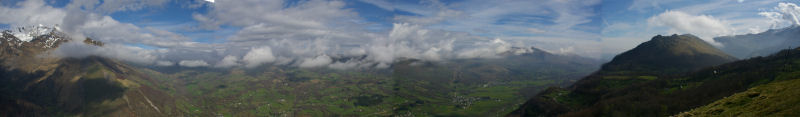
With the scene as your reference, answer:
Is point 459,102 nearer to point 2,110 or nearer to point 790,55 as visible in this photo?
point 790,55

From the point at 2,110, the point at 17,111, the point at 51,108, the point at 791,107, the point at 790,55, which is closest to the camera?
the point at 791,107

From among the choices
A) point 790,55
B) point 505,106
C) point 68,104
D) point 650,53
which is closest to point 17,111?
point 68,104

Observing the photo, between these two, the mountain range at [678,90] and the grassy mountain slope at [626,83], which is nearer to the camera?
the mountain range at [678,90]

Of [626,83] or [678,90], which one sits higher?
[678,90]

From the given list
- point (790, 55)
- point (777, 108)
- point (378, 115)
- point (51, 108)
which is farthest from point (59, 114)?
point (790, 55)

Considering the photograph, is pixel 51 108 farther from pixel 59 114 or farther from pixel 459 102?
pixel 459 102

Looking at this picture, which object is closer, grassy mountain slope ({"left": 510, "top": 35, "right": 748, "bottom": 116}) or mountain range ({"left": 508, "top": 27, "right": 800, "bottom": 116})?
mountain range ({"left": 508, "top": 27, "right": 800, "bottom": 116})

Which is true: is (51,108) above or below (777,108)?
below

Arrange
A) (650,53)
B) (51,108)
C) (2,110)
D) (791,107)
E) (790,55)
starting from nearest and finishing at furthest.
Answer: (791,107) → (790,55) → (2,110) → (650,53) → (51,108)

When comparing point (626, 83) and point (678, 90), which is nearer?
point (678, 90)

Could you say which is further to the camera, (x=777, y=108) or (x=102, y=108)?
(x=102, y=108)
